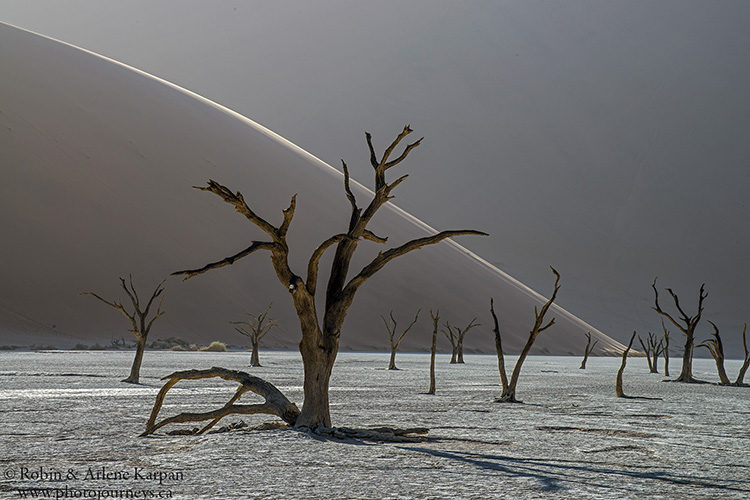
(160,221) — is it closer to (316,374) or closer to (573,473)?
(316,374)

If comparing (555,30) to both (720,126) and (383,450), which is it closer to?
(720,126)

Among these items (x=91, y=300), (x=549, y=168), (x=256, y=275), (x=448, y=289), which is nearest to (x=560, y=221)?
(x=549, y=168)

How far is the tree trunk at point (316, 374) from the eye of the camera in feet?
29.5

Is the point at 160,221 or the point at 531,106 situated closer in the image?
the point at 160,221

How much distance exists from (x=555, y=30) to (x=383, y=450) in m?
127

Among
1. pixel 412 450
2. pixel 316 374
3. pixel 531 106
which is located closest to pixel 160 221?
pixel 316 374

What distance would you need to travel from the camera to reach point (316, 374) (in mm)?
8984

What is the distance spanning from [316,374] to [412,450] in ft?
4.37

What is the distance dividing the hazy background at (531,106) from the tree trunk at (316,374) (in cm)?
7550

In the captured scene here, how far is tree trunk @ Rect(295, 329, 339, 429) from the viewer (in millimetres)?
8977

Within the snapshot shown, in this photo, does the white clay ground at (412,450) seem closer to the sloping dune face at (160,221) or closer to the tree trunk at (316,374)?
the tree trunk at (316,374)

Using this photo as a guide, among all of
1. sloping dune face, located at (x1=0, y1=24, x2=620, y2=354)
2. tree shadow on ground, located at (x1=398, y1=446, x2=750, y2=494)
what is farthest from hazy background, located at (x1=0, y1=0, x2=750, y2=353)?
tree shadow on ground, located at (x1=398, y1=446, x2=750, y2=494)

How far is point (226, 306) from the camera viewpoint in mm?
51906

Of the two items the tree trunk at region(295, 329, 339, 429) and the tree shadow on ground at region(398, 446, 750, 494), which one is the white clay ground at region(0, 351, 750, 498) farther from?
the tree trunk at region(295, 329, 339, 429)
